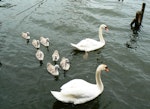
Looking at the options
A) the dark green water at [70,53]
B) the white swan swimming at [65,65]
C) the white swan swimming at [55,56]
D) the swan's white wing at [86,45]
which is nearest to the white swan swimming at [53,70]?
the dark green water at [70,53]

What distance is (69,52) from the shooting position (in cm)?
1412

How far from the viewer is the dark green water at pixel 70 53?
10367 mm

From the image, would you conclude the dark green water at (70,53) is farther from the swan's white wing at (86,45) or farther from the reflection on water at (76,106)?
the swan's white wing at (86,45)

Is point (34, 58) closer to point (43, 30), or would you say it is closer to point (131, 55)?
point (43, 30)

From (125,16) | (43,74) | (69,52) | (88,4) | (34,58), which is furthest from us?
(88,4)

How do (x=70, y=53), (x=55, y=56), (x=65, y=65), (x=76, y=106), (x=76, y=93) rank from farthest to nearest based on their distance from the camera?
(x=70, y=53)
(x=55, y=56)
(x=65, y=65)
(x=76, y=106)
(x=76, y=93)

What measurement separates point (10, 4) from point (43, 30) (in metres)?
6.27

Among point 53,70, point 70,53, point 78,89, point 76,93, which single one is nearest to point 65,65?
point 53,70

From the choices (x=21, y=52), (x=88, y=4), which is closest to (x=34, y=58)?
(x=21, y=52)

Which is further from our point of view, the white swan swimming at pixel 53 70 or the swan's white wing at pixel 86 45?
the swan's white wing at pixel 86 45

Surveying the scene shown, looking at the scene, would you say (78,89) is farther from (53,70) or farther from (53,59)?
(53,59)

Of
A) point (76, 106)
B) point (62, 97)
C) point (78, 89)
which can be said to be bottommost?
point (76, 106)

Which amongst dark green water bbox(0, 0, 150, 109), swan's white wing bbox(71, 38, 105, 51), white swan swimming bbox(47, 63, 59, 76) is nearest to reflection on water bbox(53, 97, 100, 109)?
dark green water bbox(0, 0, 150, 109)

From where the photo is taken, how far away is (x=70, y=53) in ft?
46.0
